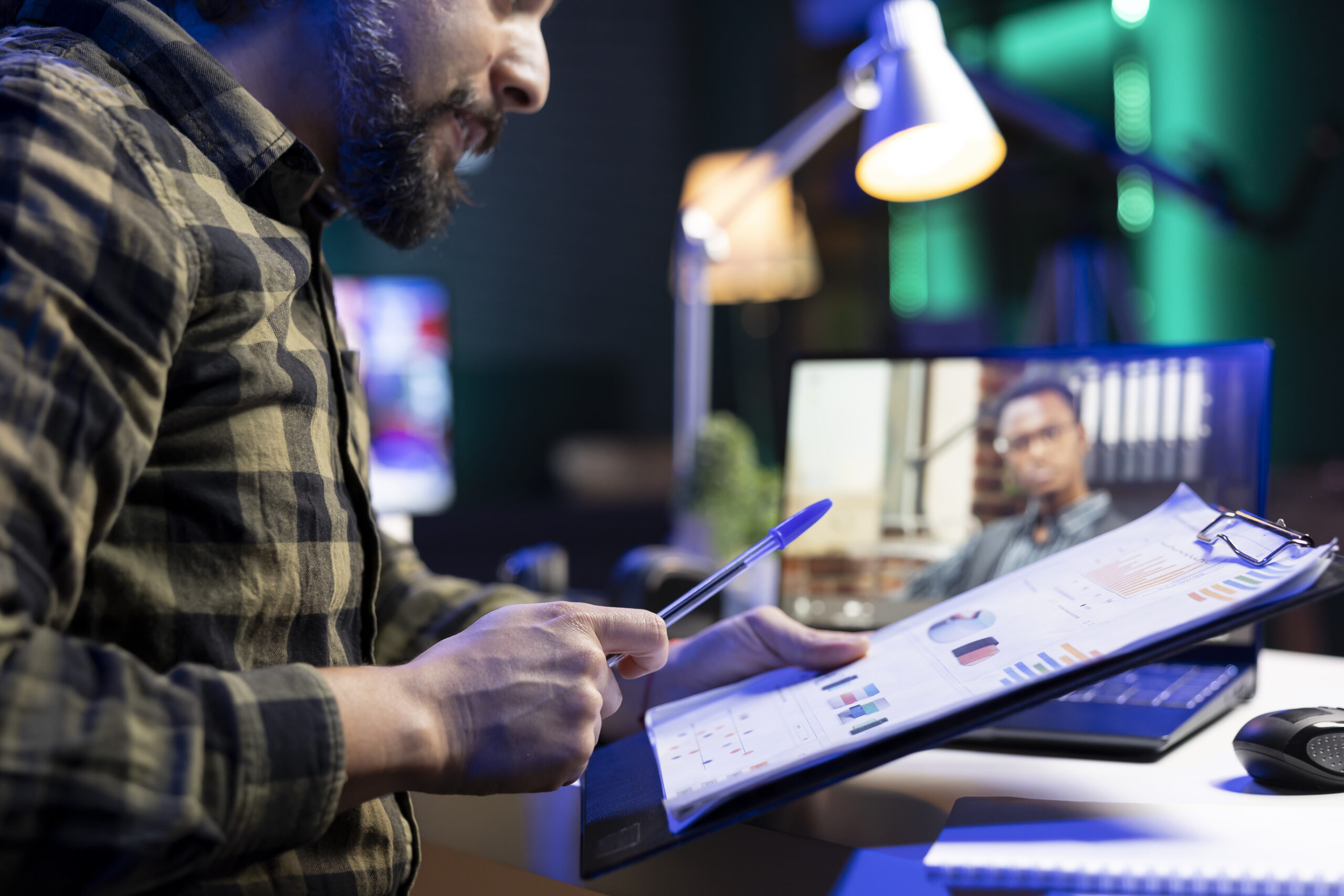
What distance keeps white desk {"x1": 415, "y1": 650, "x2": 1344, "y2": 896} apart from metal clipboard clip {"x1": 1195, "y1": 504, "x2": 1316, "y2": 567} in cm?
14

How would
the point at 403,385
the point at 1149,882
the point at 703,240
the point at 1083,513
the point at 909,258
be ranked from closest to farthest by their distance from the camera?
the point at 1149,882 → the point at 1083,513 → the point at 703,240 → the point at 909,258 → the point at 403,385

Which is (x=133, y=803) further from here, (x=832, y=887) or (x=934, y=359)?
(x=934, y=359)

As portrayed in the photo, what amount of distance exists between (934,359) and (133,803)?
691 millimetres

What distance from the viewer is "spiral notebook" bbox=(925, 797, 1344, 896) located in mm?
387

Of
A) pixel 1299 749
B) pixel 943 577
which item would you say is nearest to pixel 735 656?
pixel 943 577

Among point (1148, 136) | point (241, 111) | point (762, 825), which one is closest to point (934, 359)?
point (762, 825)

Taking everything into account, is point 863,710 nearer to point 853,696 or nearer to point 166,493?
point 853,696

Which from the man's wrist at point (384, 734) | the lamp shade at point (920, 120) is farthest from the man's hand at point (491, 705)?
the lamp shade at point (920, 120)

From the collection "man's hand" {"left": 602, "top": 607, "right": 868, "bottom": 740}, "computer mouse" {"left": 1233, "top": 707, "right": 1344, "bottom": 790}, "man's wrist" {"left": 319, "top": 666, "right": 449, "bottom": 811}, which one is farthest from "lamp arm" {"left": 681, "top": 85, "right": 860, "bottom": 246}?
"man's wrist" {"left": 319, "top": 666, "right": 449, "bottom": 811}

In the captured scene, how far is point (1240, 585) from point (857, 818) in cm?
24

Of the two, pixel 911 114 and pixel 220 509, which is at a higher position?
pixel 911 114

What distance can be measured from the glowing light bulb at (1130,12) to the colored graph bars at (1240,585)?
233 centimetres

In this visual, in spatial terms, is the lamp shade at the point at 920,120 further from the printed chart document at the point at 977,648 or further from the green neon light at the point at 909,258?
the green neon light at the point at 909,258

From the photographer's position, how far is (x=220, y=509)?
0.47 meters
